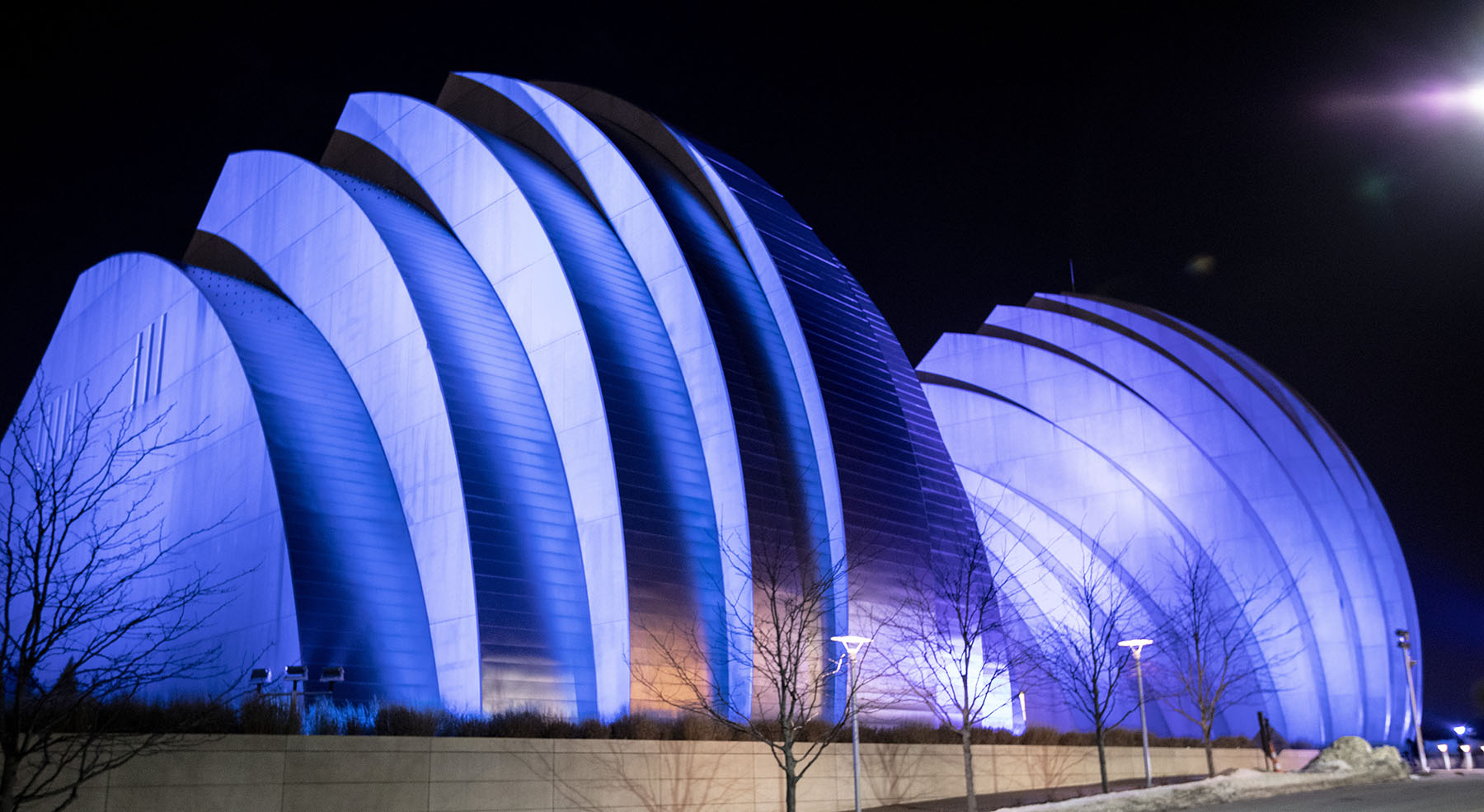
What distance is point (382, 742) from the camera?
54.7 feet

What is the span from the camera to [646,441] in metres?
27.4

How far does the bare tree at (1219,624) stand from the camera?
43969 millimetres

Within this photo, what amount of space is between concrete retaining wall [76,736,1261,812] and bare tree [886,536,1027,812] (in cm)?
285

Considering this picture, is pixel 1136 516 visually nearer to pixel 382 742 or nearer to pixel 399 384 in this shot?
pixel 399 384

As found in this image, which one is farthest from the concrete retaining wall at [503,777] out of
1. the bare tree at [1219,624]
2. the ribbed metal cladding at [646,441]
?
the bare tree at [1219,624]

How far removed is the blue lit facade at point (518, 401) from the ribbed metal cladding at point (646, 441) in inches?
2.7

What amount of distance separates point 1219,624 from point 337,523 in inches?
1292

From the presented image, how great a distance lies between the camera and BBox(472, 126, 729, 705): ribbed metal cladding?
26062 mm

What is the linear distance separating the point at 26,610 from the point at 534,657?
20.1 m

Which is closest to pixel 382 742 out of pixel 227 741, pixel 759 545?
pixel 227 741

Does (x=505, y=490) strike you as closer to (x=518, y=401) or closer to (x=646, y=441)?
(x=518, y=401)

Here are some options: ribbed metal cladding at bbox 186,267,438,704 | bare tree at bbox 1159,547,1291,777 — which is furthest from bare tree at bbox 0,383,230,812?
bare tree at bbox 1159,547,1291,777

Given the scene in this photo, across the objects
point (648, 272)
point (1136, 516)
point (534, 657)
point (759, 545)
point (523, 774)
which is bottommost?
point (523, 774)

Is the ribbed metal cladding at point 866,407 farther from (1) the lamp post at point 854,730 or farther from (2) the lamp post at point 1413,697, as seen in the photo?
(2) the lamp post at point 1413,697
